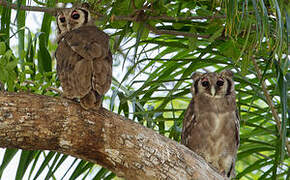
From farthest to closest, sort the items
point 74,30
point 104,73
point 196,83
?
point 196,83 → point 74,30 → point 104,73

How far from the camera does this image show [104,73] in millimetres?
2438

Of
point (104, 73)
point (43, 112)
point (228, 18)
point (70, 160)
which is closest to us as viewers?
point (228, 18)

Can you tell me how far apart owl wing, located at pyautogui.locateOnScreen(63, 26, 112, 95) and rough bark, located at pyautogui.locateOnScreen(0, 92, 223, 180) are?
0.51 ft

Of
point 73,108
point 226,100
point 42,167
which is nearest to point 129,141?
point 73,108

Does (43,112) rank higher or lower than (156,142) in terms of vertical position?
higher

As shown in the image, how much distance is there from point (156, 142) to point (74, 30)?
2.70 ft

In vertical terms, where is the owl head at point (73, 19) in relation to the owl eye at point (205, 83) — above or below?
above

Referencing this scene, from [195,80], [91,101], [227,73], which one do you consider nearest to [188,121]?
[195,80]

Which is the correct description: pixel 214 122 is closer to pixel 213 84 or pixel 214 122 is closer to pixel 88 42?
pixel 213 84

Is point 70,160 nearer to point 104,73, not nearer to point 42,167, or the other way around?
point 42,167

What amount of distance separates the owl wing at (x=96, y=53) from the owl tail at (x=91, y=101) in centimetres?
3

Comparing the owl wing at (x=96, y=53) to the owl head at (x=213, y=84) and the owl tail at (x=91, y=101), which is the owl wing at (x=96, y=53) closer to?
the owl tail at (x=91, y=101)

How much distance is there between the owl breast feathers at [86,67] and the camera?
93.0 inches

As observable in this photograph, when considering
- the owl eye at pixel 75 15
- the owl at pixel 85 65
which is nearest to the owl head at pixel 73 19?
the owl eye at pixel 75 15
